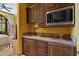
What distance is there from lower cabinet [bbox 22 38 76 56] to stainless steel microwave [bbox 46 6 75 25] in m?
0.29

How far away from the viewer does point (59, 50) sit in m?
2.05

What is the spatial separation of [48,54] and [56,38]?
23cm

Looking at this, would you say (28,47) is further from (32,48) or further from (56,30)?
(56,30)

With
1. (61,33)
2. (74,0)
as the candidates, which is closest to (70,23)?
(61,33)

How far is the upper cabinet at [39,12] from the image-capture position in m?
2.11

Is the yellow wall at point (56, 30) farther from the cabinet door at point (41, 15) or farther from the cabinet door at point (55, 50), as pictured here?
the cabinet door at point (55, 50)

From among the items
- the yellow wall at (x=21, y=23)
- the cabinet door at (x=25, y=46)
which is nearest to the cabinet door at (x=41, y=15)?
the yellow wall at (x=21, y=23)

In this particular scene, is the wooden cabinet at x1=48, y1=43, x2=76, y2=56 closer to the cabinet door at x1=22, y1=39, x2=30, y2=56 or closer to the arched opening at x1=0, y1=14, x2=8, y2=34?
the cabinet door at x1=22, y1=39, x2=30, y2=56

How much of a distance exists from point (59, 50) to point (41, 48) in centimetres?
23

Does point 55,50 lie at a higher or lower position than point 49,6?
lower

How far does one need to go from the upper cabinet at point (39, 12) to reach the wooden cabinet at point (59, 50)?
307 mm

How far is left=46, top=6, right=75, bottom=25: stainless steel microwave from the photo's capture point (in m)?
2.01

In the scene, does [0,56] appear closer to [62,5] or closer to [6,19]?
[6,19]

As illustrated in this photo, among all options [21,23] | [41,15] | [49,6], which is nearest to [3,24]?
[21,23]
